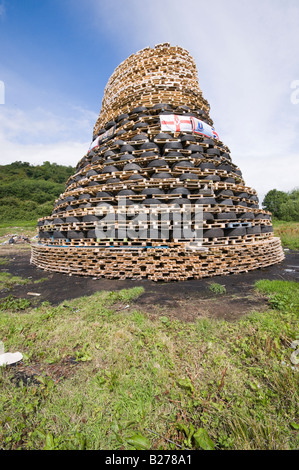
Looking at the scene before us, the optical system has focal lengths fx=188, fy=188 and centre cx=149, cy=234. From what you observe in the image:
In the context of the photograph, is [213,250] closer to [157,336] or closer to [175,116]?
[157,336]

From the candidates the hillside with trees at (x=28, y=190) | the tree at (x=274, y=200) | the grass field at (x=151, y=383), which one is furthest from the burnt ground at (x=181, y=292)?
the tree at (x=274, y=200)

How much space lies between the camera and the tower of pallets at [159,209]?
6.28 metres

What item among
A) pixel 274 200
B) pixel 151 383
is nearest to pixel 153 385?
pixel 151 383

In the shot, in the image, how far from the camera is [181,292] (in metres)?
5.07

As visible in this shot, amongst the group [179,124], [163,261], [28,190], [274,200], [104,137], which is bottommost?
[163,261]

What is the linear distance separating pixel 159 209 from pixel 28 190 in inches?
2361

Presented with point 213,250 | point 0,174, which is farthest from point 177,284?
point 0,174

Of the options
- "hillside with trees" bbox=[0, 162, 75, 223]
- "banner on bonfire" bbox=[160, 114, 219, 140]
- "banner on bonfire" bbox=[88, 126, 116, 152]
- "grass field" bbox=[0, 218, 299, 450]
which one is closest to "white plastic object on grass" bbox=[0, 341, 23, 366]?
"grass field" bbox=[0, 218, 299, 450]

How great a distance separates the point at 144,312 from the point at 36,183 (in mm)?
65909

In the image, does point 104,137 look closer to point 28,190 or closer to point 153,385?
point 153,385

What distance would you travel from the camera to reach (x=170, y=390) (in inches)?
85.4

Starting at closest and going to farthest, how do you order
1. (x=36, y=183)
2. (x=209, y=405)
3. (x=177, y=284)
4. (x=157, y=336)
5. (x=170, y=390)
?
1. (x=209, y=405)
2. (x=170, y=390)
3. (x=157, y=336)
4. (x=177, y=284)
5. (x=36, y=183)

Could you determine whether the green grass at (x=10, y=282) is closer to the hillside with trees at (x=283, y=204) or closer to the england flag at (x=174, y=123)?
the england flag at (x=174, y=123)

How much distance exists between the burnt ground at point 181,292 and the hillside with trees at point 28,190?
41229 millimetres
